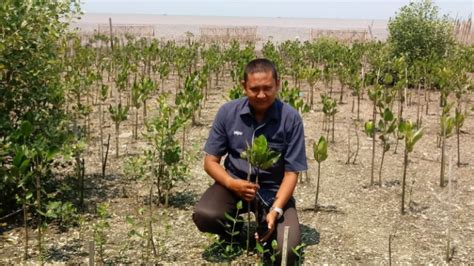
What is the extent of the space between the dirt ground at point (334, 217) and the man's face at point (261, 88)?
891 mm

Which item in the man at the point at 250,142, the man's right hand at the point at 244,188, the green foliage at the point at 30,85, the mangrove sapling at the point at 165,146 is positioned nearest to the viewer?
the man's right hand at the point at 244,188

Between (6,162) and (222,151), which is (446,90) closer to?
(222,151)

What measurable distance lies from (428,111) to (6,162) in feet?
22.4

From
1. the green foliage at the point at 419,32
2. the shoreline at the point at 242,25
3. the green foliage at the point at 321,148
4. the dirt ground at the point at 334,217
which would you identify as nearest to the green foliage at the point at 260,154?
the dirt ground at the point at 334,217

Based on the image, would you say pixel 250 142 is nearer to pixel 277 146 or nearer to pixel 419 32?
pixel 277 146

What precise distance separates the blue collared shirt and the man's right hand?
7.3 inches

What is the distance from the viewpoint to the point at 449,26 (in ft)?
38.0

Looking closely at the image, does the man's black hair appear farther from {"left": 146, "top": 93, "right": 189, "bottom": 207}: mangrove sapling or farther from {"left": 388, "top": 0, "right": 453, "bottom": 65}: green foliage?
{"left": 388, "top": 0, "right": 453, "bottom": 65}: green foliage

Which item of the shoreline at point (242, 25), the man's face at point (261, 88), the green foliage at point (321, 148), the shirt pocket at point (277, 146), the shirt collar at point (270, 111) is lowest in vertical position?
the green foliage at point (321, 148)

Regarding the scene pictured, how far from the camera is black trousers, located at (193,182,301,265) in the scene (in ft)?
9.68

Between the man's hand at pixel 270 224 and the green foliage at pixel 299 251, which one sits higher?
the man's hand at pixel 270 224

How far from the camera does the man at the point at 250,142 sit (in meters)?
3.00

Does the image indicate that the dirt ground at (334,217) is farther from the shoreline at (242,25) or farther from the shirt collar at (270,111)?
the shoreline at (242,25)

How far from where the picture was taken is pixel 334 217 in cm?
398
